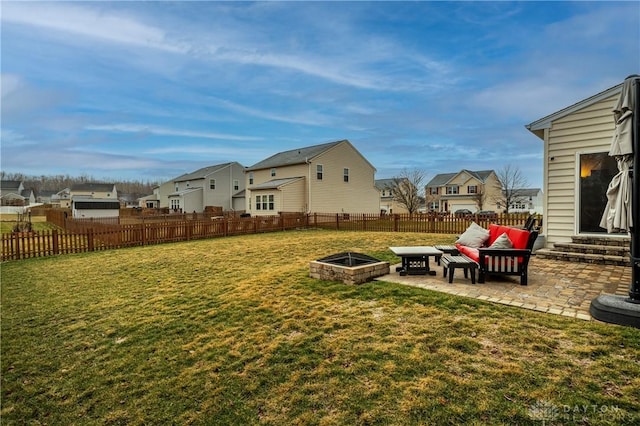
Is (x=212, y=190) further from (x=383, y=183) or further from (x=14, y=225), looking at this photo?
(x=383, y=183)

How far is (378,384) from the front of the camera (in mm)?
2871

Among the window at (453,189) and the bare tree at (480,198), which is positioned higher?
the window at (453,189)

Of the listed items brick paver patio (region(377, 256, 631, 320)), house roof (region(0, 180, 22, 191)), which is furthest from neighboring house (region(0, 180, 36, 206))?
brick paver patio (region(377, 256, 631, 320))

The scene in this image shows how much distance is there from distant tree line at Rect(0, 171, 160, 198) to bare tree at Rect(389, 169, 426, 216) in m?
80.8

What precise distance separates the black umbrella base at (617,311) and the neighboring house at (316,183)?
73.4 feet

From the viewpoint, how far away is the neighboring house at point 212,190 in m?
38.2

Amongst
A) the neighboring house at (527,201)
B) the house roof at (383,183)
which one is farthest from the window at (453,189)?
the house roof at (383,183)

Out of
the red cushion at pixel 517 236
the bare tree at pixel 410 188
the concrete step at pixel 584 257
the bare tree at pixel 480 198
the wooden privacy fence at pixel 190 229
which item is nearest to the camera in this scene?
the red cushion at pixel 517 236

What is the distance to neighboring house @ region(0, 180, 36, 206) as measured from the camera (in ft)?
223

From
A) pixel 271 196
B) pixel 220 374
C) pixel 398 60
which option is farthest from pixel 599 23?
pixel 271 196

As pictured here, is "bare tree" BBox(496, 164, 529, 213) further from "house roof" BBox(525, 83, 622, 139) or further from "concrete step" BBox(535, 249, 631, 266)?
"concrete step" BBox(535, 249, 631, 266)

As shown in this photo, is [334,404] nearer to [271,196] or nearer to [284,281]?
[284,281]

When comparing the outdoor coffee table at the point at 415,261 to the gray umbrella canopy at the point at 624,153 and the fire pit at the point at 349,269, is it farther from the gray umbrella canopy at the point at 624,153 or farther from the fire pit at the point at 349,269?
the gray umbrella canopy at the point at 624,153

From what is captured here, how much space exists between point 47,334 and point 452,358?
5760 millimetres
